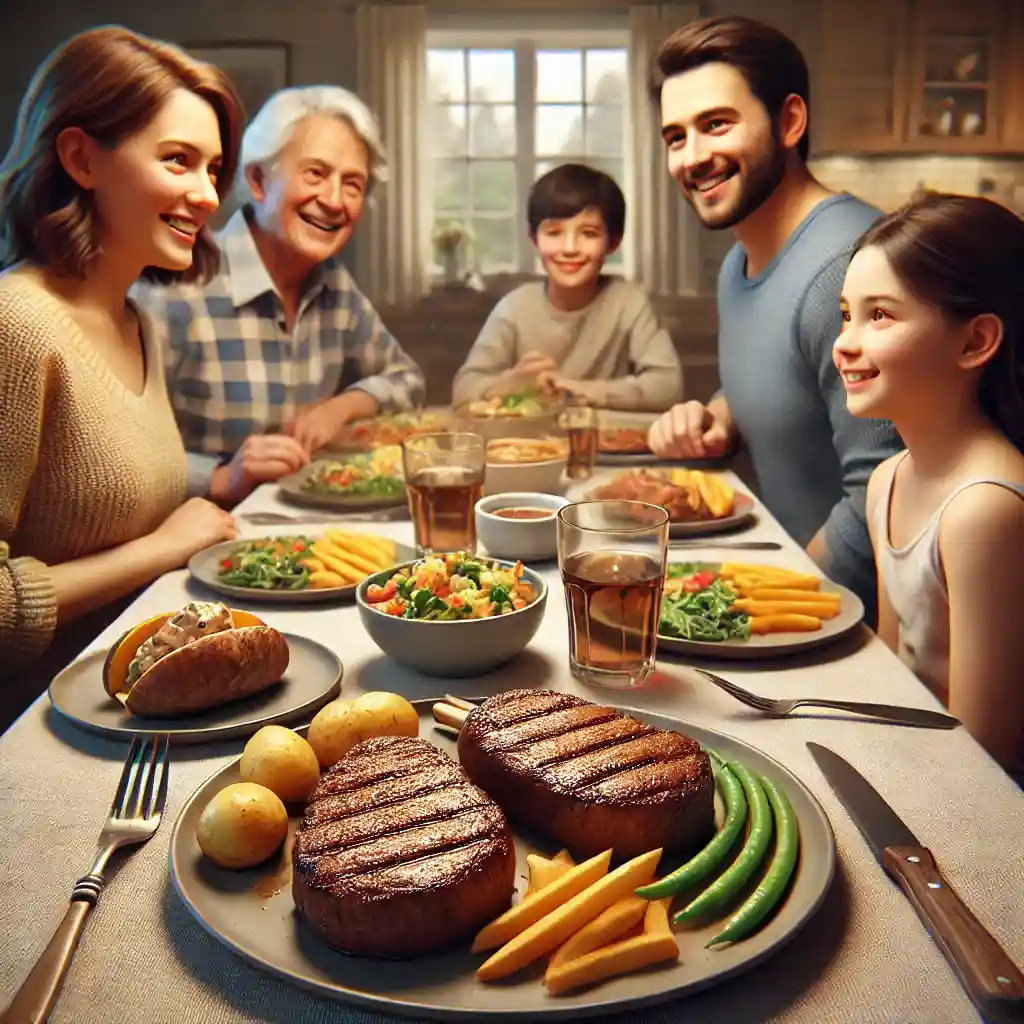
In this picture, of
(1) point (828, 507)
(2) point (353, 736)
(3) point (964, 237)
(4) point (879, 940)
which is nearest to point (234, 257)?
(1) point (828, 507)

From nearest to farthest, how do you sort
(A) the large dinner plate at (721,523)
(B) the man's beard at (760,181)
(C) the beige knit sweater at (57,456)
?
(C) the beige knit sweater at (57,456)
(A) the large dinner plate at (721,523)
(B) the man's beard at (760,181)

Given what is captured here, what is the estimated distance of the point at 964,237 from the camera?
5.29 feet

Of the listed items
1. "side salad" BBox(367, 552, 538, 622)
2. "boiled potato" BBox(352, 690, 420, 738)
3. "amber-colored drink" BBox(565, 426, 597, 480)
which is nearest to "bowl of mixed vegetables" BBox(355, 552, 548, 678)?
"side salad" BBox(367, 552, 538, 622)

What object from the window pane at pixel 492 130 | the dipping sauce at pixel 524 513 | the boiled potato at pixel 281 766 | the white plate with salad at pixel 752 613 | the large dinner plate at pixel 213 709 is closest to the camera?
the boiled potato at pixel 281 766

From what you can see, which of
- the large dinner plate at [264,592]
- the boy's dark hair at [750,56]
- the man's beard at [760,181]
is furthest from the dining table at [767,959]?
the boy's dark hair at [750,56]

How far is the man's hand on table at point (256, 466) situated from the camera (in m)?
2.62

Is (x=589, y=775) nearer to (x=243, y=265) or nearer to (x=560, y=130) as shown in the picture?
(x=560, y=130)

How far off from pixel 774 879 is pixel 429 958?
26 cm

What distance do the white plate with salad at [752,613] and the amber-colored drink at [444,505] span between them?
1.20ft

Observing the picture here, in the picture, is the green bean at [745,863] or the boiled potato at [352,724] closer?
the green bean at [745,863]

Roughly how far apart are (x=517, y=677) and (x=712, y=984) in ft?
2.03

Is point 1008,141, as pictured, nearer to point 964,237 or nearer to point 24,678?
point 964,237

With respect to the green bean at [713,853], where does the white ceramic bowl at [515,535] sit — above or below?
above

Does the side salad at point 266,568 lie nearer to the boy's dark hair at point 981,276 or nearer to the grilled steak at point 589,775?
the grilled steak at point 589,775
